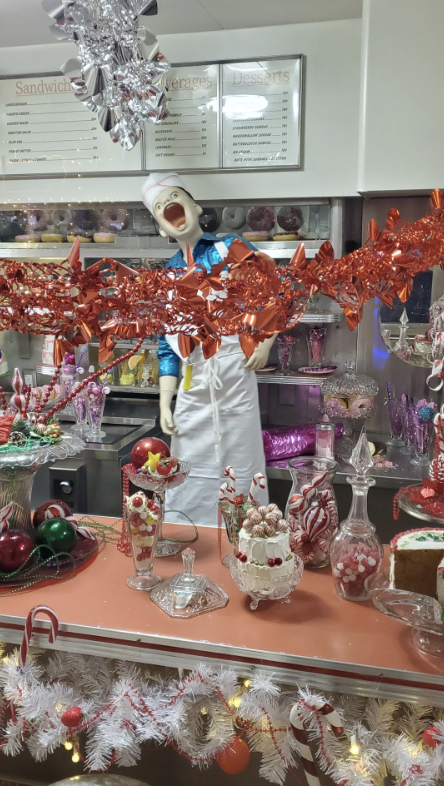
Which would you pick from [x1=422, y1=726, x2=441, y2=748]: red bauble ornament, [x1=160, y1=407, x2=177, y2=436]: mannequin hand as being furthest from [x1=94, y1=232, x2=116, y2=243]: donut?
[x1=422, y1=726, x2=441, y2=748]: red bauble ornament

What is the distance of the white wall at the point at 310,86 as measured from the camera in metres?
2.09

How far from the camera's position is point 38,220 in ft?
8.18

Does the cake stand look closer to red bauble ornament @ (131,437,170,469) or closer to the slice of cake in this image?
red bauble ornament @ (131,437,170,469)

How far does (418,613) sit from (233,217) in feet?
5.81

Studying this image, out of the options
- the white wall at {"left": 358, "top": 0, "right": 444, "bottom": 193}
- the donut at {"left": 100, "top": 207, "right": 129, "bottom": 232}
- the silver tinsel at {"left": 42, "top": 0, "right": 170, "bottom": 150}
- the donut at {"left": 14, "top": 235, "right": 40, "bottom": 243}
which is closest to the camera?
the silver tinsel at {"left": 42, "top": 0, "right": 170, "bottom": 150}

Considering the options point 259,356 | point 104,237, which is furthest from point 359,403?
point 104,237

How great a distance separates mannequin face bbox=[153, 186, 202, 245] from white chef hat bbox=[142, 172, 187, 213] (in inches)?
0.5

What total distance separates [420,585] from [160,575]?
48cm

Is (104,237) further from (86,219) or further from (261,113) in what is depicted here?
(261,113)

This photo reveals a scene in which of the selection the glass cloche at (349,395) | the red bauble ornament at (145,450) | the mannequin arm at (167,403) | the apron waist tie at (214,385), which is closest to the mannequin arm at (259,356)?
the apron waist tie at (214,385)

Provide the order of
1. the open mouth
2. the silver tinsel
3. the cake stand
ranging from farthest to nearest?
the open mouth, the silver tinsel, the cake stand

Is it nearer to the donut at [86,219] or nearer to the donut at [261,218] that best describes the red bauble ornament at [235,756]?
the donut at [261,218]

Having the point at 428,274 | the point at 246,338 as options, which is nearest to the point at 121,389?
the point at 428,274

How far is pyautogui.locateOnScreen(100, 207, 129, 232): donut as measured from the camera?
2.41 meters
